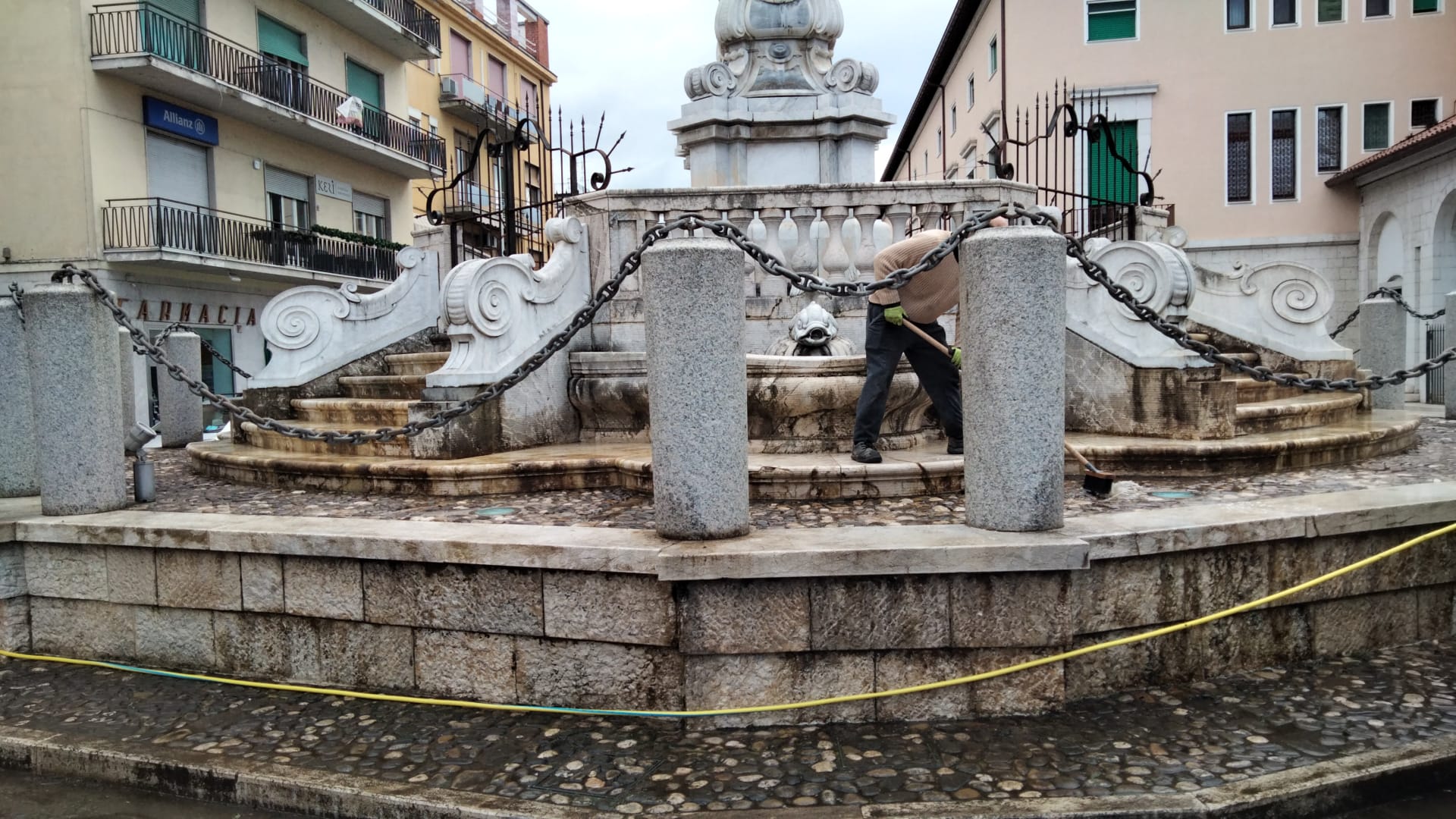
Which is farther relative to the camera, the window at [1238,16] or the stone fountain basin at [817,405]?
the window at [1238,16]

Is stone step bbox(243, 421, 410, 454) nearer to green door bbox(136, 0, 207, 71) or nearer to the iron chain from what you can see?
the iron chain

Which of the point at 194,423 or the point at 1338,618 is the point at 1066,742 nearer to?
the point at 1338,618

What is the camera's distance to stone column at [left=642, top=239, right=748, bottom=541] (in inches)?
149

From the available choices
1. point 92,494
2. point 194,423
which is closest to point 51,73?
point 194,423

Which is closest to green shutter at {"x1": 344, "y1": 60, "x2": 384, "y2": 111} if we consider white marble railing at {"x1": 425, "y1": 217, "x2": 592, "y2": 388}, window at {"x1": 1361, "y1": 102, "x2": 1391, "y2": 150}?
white marble railing at {"x1": 425, "y1": 217, "x2": 592, "y2": 388}

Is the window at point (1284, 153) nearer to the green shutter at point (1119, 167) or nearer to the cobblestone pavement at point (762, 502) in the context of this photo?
the green shutter at point (1119, 167)

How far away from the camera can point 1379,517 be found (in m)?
4.17

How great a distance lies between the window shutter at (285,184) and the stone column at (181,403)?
14894 millimetres

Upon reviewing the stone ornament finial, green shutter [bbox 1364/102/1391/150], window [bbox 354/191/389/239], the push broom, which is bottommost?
the push broom

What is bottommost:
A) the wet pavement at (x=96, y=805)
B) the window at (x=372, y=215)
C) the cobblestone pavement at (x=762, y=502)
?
the wet pavement at (x=96, y=805)

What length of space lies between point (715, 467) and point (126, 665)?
9.70 feet

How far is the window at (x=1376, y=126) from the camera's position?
23.0 metres

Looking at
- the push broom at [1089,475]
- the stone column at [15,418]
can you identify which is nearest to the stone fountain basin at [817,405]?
the push broom at [1089,475]

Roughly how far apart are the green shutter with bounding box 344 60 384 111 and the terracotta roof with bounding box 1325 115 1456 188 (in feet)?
80.6
